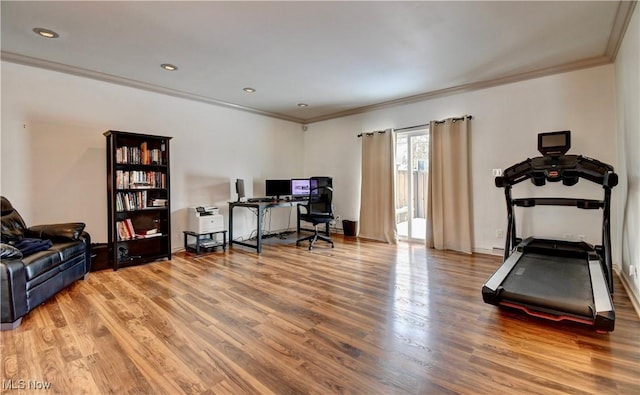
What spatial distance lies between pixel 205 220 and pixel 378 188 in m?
3.07

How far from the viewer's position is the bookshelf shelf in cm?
373

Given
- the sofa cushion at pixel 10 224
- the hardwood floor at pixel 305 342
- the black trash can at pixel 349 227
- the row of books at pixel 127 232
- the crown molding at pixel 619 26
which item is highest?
the crown molding at pixel 619 26

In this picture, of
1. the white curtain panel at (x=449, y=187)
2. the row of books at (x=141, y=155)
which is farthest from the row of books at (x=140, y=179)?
the white curtain panel at (x=449, y=187)

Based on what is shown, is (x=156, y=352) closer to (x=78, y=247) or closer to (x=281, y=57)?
(x=78, y=247)

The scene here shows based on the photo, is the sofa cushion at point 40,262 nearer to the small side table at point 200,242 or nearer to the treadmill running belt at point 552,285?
the small side table at point 200,242

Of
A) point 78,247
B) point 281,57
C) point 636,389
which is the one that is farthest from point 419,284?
point 78,247

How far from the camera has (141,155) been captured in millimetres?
4012

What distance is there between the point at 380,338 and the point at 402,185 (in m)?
3.75

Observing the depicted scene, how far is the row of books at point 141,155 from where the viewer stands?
3.82 meters

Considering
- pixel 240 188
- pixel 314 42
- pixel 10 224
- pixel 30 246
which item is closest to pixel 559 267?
pixel 314 42

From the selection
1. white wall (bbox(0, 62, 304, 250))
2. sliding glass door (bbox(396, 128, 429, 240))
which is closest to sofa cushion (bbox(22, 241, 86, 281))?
white wall (bbox(0, 62, 304, 250))

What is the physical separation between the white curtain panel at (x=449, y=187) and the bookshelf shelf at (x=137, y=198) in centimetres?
405

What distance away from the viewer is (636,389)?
1526 millimetres

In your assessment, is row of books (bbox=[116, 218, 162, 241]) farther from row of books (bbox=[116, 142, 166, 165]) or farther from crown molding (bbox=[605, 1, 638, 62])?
crown molding (bbox=[605, 1, 638, 62])
